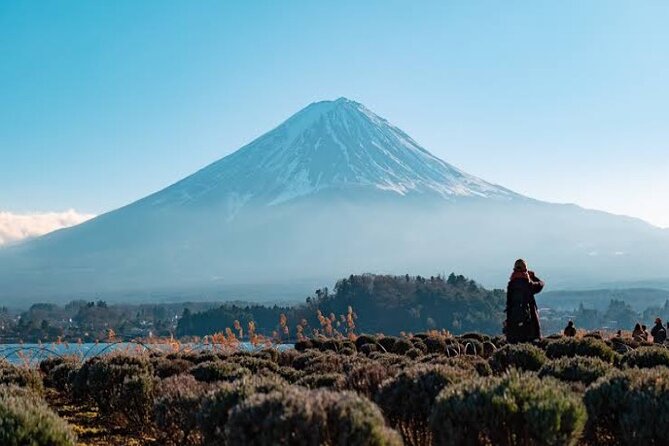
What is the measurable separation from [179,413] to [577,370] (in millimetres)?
3689

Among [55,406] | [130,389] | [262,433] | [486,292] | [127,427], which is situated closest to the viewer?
[262,433]

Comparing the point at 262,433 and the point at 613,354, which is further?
the point at 613,354

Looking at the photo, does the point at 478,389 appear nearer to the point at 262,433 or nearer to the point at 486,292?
the point at 262,433

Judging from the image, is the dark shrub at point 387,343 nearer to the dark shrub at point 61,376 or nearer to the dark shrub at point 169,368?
the dark shrub at point 169,368

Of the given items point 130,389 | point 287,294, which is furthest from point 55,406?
point 287,294

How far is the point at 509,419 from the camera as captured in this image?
4.30 meters

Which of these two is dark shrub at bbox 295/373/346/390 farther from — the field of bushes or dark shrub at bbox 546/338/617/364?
dark shrub at bbox 546/338/617/364

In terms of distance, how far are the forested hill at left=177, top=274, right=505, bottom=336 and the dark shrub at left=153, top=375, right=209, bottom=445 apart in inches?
2019

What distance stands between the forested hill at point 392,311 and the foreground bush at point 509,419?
53264mm

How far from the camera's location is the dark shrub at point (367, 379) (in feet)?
21.7

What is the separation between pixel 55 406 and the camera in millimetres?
9891

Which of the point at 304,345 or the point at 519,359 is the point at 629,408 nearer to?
the point at 519,359

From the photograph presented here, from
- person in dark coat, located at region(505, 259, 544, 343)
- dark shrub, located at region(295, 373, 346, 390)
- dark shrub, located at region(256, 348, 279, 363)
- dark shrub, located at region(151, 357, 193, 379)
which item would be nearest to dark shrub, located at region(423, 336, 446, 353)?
person in dark coat, located at region(505, 259, 544, 343)

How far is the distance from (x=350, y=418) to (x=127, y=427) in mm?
5034
